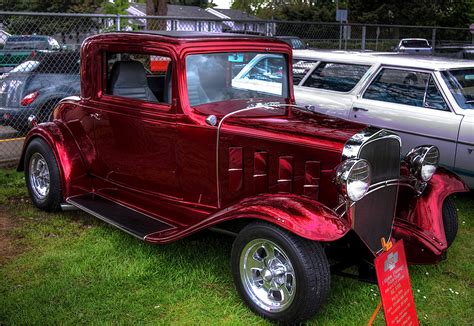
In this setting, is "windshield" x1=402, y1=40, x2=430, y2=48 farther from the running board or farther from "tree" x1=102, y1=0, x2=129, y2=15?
the running board

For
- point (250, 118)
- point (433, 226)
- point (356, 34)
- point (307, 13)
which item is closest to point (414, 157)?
point (433, 226)

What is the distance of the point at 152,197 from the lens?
4469 mm

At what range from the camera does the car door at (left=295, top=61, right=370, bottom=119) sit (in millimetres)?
6543

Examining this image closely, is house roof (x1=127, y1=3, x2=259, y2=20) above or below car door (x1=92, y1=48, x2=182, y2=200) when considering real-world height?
above

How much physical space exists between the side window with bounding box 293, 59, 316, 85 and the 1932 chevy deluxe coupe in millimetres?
2554

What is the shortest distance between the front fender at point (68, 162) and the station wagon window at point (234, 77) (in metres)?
1.62

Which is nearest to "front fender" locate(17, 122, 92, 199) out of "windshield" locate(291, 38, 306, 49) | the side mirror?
the side mirror

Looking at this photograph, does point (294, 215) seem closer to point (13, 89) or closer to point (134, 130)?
point (134, 130)

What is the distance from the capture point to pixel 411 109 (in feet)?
19.4

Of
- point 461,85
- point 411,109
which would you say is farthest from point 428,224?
point 461,85

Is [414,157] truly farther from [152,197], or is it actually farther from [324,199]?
[152,197]

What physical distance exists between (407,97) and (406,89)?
12cm

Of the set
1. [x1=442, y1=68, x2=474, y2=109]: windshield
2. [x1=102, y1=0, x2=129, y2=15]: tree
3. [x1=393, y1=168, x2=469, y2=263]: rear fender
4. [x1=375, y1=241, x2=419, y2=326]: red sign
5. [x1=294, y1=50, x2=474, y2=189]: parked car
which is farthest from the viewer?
[x1=102, y1=0, x2=129, y2=15]: tree

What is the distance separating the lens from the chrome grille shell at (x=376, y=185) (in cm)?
333
